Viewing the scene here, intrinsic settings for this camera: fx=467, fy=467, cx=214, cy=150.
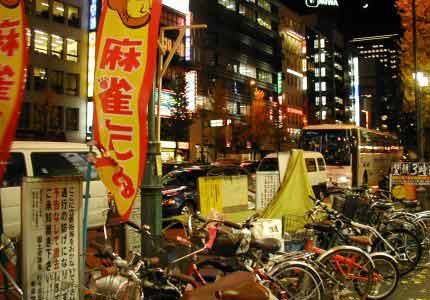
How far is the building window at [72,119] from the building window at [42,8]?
7.64m

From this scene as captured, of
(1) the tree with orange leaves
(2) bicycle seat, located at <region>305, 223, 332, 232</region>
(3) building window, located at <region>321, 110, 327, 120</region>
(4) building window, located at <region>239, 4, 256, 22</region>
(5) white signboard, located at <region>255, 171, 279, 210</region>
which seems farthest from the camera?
(3) building window, located at <region>321, 110, 327, 120</region>

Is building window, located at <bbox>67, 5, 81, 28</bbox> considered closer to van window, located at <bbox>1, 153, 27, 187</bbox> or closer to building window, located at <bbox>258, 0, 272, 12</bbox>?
van window, located at <bbox>1, 153, 27, 187</bbox>

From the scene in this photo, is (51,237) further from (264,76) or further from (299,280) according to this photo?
(264,76)

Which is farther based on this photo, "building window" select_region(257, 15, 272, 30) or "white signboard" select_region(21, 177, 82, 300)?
"building window" select_region(257, 15, 272, 30)

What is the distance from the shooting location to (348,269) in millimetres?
6156

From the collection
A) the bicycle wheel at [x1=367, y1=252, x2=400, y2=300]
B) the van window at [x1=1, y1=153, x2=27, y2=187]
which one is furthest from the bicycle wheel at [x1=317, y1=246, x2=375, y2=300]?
the van window at [x1=1, y1=153, x2=27, y2=187]

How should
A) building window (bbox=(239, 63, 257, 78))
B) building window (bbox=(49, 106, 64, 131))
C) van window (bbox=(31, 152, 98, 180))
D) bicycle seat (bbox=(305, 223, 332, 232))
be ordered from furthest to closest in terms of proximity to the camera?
1. building window (bbox=(239, 63, 257, 78))
2. building window (bbox=(49, 106, 64, 131))
3. van window (bbox=(31, 152, 98, 180))
4. bicycle seat (bbox=(305, 223, 332, 232))

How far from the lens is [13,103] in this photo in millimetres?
4520

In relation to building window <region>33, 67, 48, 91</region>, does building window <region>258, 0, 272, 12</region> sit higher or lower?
higher

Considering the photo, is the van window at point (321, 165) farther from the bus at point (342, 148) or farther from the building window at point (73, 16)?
the building window at point (73, 16)

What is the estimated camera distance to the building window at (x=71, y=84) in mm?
38812

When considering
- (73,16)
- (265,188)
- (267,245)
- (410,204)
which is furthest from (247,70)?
(267,245)

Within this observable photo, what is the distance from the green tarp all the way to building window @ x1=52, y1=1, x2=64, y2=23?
3433cm

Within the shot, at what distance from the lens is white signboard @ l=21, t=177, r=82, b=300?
4.09 meters
